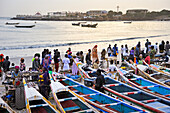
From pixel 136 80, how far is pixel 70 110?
4.10m

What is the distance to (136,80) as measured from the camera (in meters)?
9.93

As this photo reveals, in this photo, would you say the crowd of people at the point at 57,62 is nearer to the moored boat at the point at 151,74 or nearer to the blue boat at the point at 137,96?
the blue boat at the point at 137,96

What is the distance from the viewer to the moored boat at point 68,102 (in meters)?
6.86

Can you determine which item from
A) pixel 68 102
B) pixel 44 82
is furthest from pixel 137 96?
pixel 44 82

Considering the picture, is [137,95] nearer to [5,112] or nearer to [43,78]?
[43,78]

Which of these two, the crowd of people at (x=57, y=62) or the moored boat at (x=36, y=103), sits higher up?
the crowd of people at (x=57, y=62)

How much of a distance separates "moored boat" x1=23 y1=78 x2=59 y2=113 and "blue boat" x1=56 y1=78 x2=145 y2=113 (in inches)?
51.2

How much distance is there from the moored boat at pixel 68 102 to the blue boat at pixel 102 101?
0.30 meters

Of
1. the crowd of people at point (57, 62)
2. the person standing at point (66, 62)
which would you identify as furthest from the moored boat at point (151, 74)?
the person standing at point (66, 62)

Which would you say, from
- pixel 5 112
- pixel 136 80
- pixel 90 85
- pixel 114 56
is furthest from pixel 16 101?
pixel 114 56

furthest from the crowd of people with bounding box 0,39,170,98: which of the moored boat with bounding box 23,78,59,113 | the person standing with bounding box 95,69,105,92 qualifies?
the moored boat with bounding box 23,78,59,113

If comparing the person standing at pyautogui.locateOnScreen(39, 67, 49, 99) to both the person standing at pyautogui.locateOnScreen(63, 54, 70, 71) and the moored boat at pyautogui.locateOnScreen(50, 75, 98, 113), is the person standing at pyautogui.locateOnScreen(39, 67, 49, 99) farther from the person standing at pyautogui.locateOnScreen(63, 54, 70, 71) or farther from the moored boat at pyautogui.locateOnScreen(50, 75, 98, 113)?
the person standing at pyautogui.locateOnScreen(63, 54, 70, 71)

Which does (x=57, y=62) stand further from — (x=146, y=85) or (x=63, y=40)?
(x=63, y=40)

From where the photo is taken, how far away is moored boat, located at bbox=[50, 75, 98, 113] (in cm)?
686
